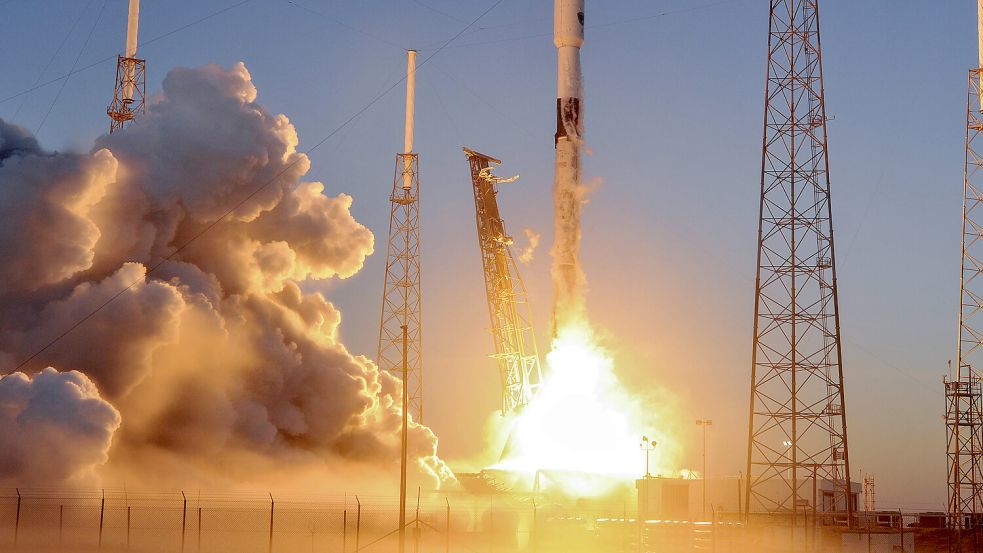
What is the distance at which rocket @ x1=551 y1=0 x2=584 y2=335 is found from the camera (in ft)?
226

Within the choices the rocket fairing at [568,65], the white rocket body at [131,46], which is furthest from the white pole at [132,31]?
the rocket fairing at [568,65]

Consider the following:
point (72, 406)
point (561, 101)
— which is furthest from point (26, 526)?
point (561, 101)

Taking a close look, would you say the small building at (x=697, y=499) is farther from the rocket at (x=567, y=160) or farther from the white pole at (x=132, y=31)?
the white pole at (x=132, y=31)

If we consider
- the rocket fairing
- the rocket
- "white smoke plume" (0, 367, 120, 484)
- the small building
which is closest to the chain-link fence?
"white smoke plume" (0, 367, 120, 484)

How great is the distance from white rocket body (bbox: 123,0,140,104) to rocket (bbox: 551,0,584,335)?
20480mm

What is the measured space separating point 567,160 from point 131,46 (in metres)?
21.5

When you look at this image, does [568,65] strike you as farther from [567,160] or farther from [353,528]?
[353,528]

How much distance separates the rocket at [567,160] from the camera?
68.8 meters

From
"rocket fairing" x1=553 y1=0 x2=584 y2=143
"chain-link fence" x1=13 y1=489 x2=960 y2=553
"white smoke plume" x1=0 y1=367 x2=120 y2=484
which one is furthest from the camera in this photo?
"rocket fairing" x1=553 y1=0 x2=584 y2=143

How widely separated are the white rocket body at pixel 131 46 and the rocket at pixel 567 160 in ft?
67.2

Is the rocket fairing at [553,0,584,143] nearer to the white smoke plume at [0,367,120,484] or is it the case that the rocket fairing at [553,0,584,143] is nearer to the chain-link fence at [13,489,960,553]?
the chain-link fence at [13,489,960,553]

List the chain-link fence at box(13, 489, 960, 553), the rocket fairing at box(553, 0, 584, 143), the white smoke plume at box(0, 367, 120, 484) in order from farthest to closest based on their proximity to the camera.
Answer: the rocket fairing at box(553, 0, 584, 143) → the white smoke plume at box(0, 367, 120, 484) → the chain-link fence at box(13, 489, 960, 553)

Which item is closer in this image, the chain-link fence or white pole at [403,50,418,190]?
the chain-link fence

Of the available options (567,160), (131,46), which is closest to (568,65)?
(567,160)
